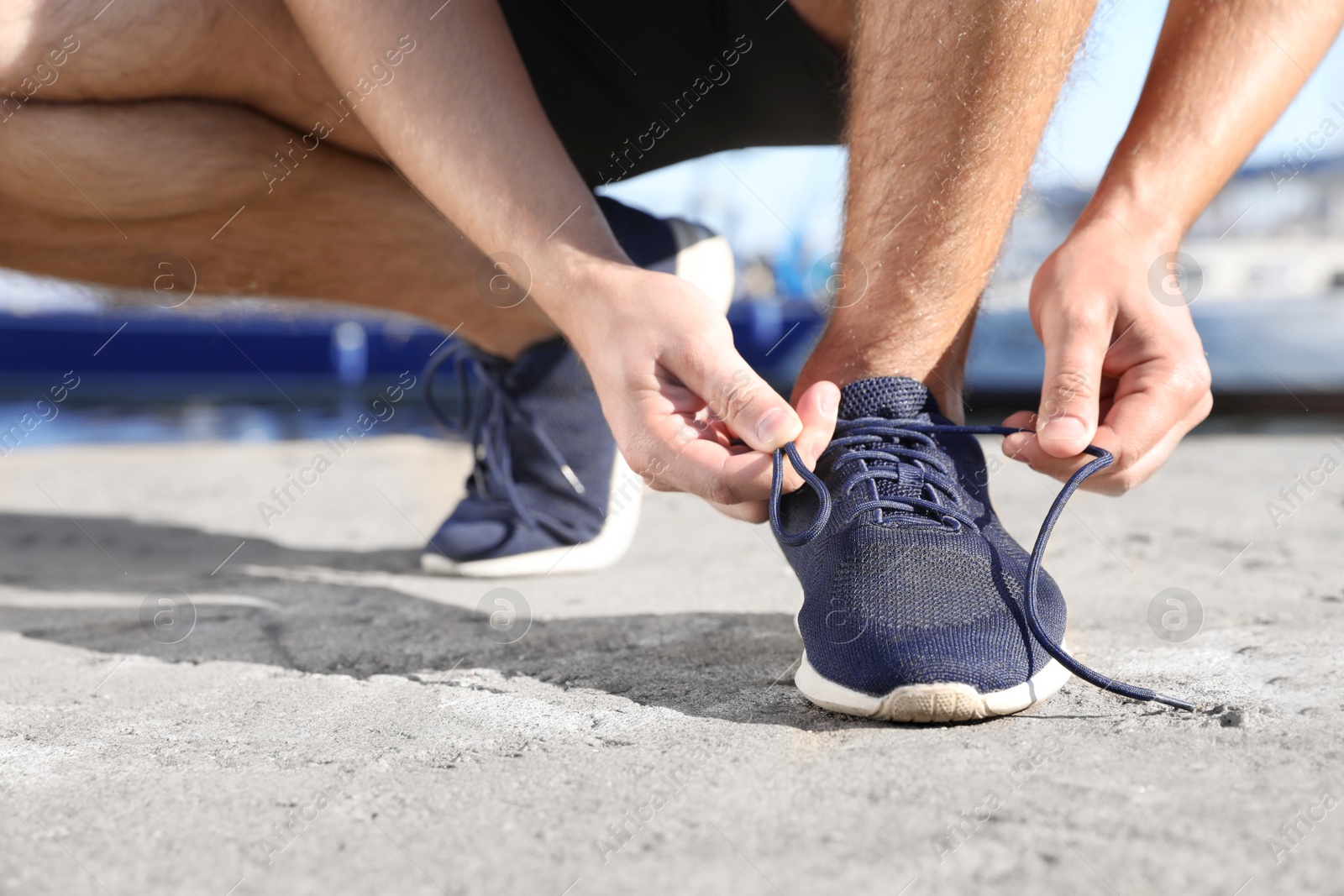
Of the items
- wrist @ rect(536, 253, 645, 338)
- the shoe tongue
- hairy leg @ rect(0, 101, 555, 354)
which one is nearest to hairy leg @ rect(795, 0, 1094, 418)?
the shoe tongue

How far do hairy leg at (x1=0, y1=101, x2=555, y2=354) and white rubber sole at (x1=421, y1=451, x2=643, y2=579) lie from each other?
0.32 metres

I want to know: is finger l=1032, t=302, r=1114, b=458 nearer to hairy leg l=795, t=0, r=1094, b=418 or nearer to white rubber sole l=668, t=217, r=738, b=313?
hairy leg l=795, t=0, r=1094, b=418

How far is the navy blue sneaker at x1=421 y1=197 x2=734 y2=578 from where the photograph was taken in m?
1.82

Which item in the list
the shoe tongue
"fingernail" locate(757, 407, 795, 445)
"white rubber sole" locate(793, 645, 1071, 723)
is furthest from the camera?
the shoe tongue

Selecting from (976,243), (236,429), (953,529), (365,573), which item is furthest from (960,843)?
(236,429)

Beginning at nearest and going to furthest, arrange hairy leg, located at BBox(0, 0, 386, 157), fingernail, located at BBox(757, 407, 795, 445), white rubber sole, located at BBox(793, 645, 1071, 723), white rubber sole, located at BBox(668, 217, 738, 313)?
1. white rubber sole, located at BBox(793, 645, 1071, 723)
2. fingernail, located at BBox(757, 407, 795, 445)
3. hairy leg, located at BBox(0, 0, 386, 157)
4. white rubber sole, located at BBox(668, 217, 738, 313)

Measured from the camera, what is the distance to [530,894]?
0.65 m

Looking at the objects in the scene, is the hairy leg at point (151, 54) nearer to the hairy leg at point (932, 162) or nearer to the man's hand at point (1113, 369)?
the hairy leg at point (932, 162)

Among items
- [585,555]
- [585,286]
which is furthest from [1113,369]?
[585,555]

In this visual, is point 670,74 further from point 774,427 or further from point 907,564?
point 907,564

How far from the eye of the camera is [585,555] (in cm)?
183

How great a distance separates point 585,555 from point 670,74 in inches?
33.7

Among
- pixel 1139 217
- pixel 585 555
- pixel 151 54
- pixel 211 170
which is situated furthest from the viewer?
pixel 585 555

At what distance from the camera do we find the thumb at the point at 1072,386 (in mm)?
1045
